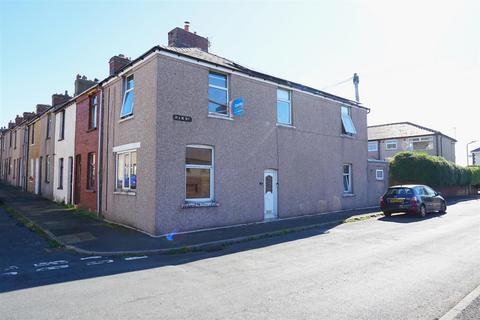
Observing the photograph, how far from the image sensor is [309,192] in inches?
622

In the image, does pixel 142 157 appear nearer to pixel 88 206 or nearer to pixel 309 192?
pixel 88 206

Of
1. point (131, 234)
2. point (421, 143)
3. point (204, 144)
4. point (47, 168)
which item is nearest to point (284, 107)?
point (204, 144)

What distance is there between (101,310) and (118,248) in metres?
4.40

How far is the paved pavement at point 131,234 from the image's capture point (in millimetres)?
8914

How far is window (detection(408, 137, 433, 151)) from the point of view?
38750 mm

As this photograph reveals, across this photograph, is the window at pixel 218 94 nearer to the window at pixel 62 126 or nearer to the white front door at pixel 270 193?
the white front door at pixel 270 193

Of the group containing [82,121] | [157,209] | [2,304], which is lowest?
[2,304]

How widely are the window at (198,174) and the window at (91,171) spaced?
6349 millimetres

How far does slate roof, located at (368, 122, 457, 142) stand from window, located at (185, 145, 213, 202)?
115ft

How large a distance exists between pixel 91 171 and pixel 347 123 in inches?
537

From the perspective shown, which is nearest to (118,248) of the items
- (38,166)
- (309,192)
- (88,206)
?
(88,206)

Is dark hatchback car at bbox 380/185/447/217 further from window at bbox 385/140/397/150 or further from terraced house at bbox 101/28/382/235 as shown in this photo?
window at bbox 385/140/397/150

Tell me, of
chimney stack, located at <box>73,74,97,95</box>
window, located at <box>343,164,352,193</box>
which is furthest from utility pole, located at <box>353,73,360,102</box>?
chimney stack, located at <box>73,74,97,95</box>

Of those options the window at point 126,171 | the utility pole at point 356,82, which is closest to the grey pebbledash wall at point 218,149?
the window at point 126,171
